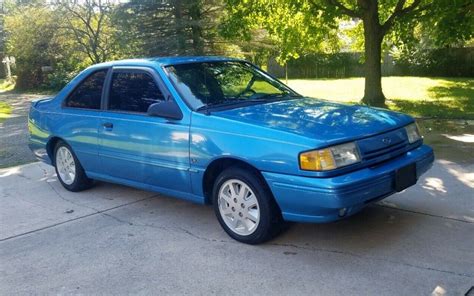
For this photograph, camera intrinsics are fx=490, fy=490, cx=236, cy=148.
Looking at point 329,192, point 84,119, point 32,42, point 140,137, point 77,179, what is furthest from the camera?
point 32,42

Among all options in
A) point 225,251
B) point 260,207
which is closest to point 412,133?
point 260,207

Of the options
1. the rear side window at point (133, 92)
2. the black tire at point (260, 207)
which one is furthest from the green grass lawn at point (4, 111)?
the black tire at point (260, 207)

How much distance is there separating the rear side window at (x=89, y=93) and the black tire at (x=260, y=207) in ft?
7.11

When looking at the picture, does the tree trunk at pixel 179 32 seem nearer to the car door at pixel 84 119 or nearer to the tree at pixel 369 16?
the tree at pixel 369 16

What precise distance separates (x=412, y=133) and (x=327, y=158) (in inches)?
51.3

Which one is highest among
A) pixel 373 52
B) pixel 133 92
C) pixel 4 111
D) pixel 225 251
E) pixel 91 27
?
pixel 91 27

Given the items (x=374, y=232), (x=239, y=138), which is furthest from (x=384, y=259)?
(x=239, y=138)

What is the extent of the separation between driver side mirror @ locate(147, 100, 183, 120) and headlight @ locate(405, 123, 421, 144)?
6.95 feet

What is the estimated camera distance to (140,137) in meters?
4.97

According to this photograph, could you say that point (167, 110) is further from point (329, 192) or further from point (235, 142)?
point (329, 192)

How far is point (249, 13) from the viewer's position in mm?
14273

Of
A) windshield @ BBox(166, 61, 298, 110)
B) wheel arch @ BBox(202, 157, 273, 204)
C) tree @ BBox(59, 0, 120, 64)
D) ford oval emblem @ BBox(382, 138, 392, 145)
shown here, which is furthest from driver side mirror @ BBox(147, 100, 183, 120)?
tree @ BBox(59, 0, 120, 64)

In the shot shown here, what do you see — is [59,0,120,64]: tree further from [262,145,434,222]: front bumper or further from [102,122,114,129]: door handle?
[262,145,434,222]: front bumper

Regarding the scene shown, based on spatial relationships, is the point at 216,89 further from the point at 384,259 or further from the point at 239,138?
the point at 384,259
